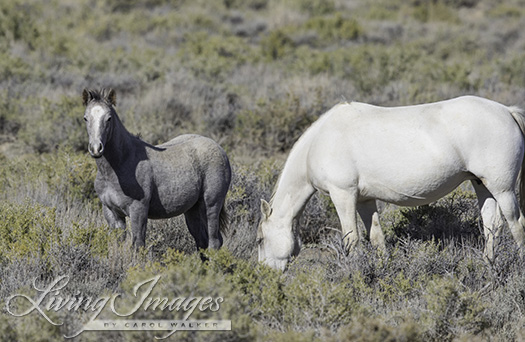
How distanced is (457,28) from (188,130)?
16111 millimetres

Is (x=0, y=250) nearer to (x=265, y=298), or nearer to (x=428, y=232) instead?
(x=265, y=298)

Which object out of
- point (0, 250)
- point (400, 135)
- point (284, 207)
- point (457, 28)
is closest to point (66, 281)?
point (0, 250)

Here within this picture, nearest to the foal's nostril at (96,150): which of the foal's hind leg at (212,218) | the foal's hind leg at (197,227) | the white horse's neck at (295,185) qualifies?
the foal's hind leg at (212,218)

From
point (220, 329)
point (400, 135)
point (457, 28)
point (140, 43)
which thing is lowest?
point (457, 28)

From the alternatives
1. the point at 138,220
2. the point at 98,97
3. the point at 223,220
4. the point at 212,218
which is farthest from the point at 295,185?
the point at 98,97

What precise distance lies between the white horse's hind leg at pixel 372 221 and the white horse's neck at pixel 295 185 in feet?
1.98

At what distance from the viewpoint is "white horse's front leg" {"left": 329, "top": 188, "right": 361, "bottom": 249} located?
490 centimetres

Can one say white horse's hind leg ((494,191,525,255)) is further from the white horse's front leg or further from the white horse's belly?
the white horse's front leg

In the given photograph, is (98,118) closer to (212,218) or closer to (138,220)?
(138,220)

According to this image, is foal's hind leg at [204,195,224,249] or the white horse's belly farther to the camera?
foal's hind leg at [204,195,224,249]

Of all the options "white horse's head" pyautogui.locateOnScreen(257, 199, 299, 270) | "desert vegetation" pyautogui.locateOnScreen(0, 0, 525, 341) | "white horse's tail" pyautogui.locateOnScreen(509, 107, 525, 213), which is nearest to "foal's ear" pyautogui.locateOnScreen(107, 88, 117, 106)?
"desert vegetation" pyautogui.locateOnScreen(0, 0, 525, 341)

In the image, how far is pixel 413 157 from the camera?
4.77m

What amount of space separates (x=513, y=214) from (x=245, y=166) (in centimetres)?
368

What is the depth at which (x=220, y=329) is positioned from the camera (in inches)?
136
